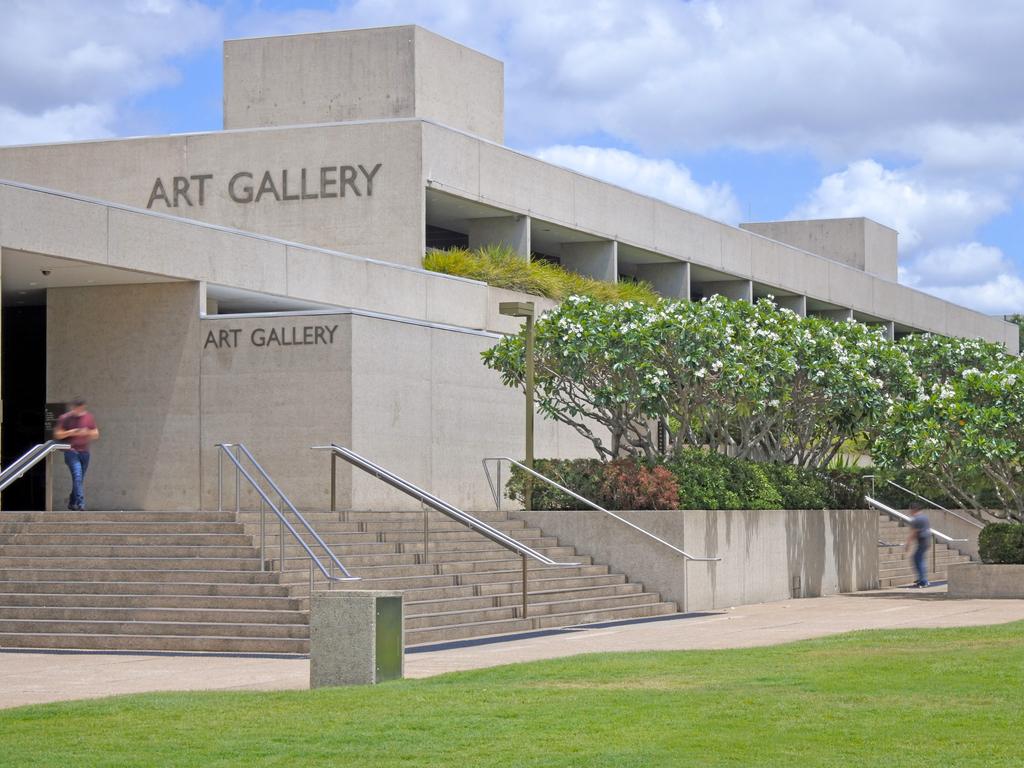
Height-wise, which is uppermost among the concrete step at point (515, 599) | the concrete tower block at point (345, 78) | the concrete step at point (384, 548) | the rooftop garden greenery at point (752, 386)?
the concrete tower block at point (345, 78)

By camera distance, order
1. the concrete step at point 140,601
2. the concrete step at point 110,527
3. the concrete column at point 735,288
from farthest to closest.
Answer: the concrete column at point 735,288 → the concrete step at point 110,527 → the concrete step at point 140,601

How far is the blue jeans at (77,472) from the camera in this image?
71.7 feet

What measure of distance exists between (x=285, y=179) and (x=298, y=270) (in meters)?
6.08

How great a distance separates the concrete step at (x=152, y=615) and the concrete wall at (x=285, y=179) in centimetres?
1509

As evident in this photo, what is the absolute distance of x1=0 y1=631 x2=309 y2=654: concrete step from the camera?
663 inches

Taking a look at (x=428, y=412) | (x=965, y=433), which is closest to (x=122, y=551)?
(x=428, y=412)

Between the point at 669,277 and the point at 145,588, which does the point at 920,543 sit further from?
the point at 145,588

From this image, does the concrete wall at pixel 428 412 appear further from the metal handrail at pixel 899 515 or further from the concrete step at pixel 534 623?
the metal handrail at pixel 899 515

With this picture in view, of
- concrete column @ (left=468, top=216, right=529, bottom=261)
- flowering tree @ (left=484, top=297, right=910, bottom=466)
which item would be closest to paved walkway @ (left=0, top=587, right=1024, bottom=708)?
flowering tree @ (left=484, top=297, right=910, bottom=466)

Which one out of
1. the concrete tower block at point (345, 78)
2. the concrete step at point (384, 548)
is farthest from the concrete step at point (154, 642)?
the concrete tower block at point (345, 78)

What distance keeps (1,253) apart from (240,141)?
11.4 metres

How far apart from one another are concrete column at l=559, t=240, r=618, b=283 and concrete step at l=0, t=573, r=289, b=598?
21538 millimetres

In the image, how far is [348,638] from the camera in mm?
12883

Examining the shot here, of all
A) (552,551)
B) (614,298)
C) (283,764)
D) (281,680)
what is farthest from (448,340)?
(283,764)
